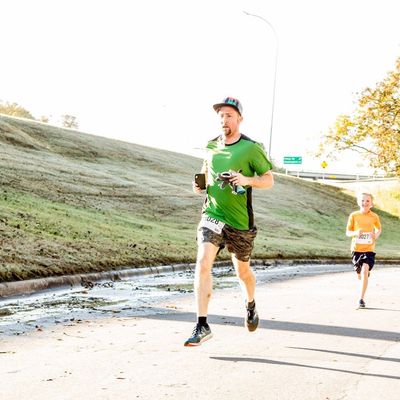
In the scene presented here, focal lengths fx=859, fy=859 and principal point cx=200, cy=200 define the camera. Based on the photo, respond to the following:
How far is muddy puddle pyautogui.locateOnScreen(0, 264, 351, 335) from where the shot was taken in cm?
983

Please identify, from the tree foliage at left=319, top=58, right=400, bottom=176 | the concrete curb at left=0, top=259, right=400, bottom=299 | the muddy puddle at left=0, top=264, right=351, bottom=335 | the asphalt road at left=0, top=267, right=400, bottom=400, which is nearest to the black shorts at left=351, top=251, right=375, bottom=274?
the asphalt road at left=0, top=267, right=400, bottom=400

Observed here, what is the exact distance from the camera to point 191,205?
37.8 m

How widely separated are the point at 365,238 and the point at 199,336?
16.8ft

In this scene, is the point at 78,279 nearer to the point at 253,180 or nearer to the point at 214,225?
the point at 214,225

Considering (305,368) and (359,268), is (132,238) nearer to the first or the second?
(359,268)

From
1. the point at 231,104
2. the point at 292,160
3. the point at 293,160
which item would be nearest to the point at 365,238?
the point at 231,104

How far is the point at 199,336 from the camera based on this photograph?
24.7 feet

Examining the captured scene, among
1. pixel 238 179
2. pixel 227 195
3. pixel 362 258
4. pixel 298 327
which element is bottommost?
pixel 298 327

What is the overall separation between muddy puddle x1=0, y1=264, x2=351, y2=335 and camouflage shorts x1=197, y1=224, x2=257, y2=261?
91.6 inches

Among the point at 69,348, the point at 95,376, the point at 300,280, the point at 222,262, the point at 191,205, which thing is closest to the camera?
the point at 95,376

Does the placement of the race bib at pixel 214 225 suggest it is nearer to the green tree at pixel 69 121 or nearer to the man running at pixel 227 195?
the man running at pixel 227 195

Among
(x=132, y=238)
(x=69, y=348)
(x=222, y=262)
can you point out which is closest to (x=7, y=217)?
(x=132, y=238)

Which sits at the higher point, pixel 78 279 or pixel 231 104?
pixel 231 104

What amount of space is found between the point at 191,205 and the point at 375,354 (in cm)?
2983
